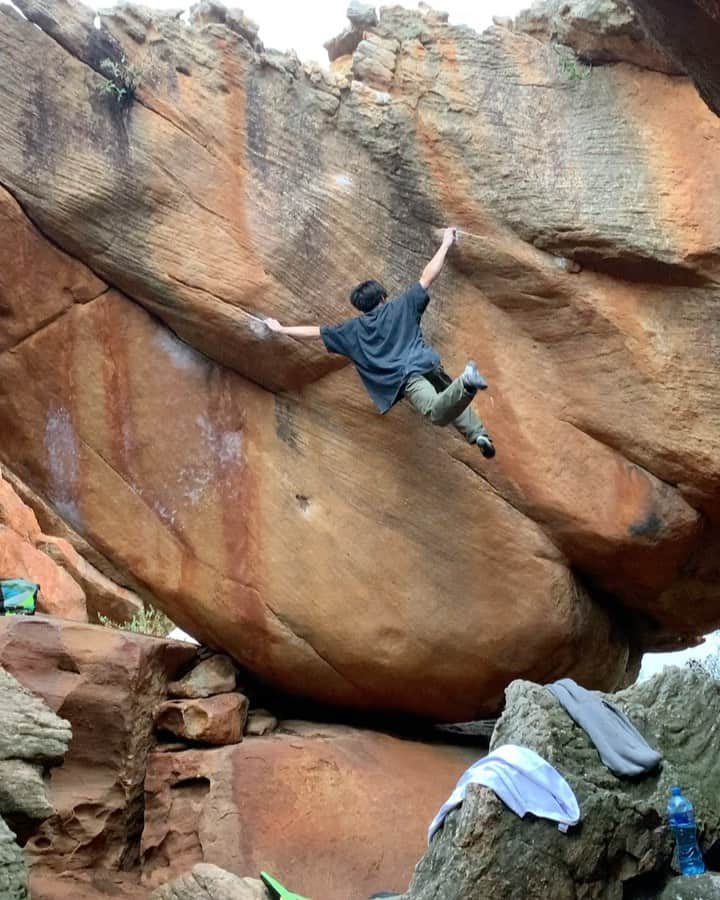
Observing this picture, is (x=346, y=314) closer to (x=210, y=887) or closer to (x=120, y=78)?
(x=120, y=78)

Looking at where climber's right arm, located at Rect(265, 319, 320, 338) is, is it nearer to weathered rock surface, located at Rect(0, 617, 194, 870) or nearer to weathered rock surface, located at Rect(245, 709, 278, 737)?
weathered rock surface, located at Rect(0, 617, 194, 870)

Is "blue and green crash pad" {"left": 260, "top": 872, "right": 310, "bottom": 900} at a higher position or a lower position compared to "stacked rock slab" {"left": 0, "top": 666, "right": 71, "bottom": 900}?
lower

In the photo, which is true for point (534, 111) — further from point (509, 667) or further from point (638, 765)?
point (638, 765)

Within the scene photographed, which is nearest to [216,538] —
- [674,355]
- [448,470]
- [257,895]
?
[448,470]

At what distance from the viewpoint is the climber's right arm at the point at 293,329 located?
300 inches

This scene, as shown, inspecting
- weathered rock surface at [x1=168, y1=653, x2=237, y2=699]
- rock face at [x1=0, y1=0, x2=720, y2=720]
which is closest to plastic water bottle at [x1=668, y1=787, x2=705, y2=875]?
rock face at [x1=0, y1=0, x2=720, y2=720]

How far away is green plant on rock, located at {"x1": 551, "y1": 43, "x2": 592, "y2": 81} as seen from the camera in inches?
307

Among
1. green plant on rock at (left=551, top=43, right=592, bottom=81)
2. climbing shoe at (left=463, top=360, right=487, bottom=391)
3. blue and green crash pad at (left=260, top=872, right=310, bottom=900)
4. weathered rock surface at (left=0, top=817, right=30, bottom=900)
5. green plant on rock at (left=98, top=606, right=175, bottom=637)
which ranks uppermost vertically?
green plant on rock at (left=551, top=43, right=592, bottom=81)

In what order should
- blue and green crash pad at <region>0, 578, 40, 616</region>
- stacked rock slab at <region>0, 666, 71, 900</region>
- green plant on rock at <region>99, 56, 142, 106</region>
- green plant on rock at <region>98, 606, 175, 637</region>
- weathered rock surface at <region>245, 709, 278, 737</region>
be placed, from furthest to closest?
green plant on rock at <region>98, 606, 175, 637</region> → blue and green crash pad at <region>0, 578, 40, 616</region> → weathered rock surface at <region>245, 709, 278, 737</region> → green plant on rock at <region>99, 56, 142, 106</region> → stacked rock slab at <region>0, 666, 71, 900</region>

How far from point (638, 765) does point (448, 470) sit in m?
3.02

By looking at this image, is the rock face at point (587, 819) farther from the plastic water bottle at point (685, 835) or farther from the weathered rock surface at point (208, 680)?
the weathered rock surface at point (208, 680)

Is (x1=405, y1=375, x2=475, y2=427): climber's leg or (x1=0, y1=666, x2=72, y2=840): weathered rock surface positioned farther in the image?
(x1=405, y1=375, x2=475, y2=427): climber's leg

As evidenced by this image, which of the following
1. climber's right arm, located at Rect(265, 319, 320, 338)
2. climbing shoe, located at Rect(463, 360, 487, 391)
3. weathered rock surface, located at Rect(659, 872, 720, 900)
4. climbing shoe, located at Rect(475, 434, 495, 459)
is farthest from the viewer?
climber's right arm, located at Rect(265, 319, 320, 338)

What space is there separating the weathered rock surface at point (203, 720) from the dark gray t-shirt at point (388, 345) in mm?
2651
